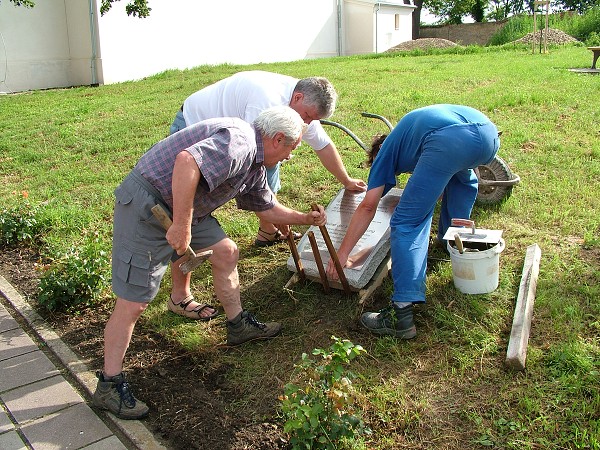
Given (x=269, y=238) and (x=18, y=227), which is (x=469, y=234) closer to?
(x=269, y=238)

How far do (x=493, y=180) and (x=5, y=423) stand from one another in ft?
13.1

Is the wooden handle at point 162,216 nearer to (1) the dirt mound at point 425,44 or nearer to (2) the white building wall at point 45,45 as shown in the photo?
(2) the white building wall at point 45,45

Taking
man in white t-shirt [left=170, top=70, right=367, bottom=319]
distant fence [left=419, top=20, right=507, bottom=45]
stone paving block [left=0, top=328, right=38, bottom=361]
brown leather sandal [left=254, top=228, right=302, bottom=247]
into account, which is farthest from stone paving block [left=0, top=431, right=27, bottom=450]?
distant fence [left=419, top=20, right=507, bottom=45]

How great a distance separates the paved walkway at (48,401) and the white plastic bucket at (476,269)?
80.9 inches

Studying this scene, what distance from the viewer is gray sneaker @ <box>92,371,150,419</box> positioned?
121 inches

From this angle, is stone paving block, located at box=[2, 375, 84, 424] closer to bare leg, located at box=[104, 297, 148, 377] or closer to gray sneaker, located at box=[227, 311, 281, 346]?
bare leg, located at box=[104, 297, 148, 377]

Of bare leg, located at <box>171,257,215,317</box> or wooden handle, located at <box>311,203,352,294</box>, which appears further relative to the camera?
bare leg, located at <box>171,257,215,317</box>

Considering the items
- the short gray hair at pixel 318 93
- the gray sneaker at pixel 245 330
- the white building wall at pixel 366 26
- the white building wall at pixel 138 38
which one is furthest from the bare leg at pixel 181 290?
the white building wall at pixel 366 26

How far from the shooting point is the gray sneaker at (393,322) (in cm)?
348

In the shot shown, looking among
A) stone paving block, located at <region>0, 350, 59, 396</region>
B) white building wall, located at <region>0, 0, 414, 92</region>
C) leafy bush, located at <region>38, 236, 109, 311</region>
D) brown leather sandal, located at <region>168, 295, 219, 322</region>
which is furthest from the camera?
white building wall, located at <region>0, 0, 414, 92</region>

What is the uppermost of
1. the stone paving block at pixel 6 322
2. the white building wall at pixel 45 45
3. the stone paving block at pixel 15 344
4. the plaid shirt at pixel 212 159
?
the white building wall at pixel 45 45

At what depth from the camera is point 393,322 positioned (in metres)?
3.54

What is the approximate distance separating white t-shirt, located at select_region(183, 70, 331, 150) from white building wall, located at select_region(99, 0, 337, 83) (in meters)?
15.0

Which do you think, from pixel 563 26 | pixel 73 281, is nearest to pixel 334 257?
pixel 73 281
